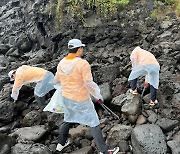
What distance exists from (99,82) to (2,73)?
474cm

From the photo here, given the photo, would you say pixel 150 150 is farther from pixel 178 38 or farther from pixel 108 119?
pixel 178 38

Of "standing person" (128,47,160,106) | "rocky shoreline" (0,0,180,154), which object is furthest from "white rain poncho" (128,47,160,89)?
"rocky shoreline" (0,0,180,154)

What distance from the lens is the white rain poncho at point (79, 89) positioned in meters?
4.65

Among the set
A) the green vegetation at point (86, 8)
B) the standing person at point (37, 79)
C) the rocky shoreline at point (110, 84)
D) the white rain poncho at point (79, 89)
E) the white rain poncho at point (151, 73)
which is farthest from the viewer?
the green vegetation at point (86, 8)

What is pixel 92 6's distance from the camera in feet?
35.0

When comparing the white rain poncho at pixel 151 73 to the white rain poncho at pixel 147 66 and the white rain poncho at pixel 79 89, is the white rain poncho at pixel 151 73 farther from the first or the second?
the white rain poncho at pixel 79 89

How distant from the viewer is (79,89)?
4734 millimetres

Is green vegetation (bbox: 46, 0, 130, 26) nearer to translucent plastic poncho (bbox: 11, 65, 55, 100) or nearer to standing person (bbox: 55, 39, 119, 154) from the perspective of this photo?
translucent plastic poncho (bbox: 11, 65, 55, 100)

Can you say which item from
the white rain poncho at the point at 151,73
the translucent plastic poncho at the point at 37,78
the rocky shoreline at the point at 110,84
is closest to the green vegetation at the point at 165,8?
the rocky shoreline at the point at 110,84

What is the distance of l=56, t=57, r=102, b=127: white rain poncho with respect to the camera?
4648 mm

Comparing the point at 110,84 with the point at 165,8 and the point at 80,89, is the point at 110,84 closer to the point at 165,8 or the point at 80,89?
the point at 80,89

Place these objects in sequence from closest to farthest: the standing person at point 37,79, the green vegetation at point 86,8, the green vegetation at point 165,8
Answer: the standing person at point 37,79
the green vegetation at point 165,8
the green vegetation at point 86,8

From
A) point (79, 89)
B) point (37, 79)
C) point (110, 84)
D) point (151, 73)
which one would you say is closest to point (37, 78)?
point (37, 79)

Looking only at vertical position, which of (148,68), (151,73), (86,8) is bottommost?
(151,73)
